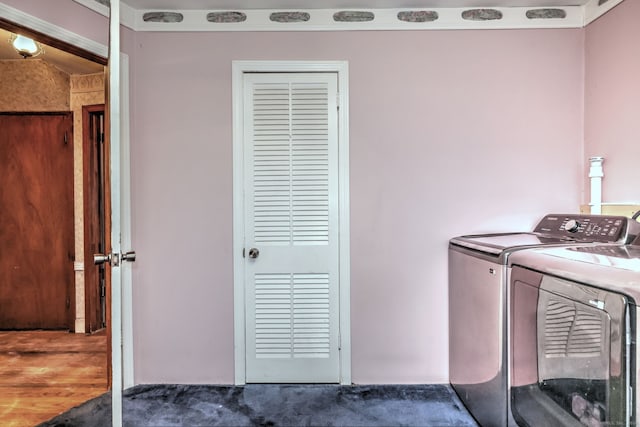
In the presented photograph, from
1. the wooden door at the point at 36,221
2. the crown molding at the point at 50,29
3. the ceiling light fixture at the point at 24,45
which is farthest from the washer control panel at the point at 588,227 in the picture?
the wooden door at the point at 36,221

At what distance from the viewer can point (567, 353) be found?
1.22 m

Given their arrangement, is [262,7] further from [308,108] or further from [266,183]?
[266,183]

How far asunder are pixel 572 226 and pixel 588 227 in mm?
81

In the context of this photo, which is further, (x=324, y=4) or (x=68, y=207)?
(x=68, y=207)

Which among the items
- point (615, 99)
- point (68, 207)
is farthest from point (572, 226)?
point (68, 207)

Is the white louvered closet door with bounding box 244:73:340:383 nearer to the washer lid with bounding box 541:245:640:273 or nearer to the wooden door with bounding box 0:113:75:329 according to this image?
the washer lid with bounding box 541:245:640:273

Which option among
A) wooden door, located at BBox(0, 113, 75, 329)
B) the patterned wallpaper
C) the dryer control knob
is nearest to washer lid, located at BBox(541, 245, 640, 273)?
the dryer control knob

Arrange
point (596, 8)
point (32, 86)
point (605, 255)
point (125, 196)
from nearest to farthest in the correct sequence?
point (605, 255) → point (596, 8) → point (125, 196) → point (32, 86)

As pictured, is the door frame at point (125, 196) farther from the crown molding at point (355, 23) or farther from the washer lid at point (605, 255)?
the washer lid at point (605, 255)

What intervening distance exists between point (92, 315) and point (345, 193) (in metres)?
2.67

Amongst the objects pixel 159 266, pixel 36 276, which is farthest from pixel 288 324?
pixel 36 276

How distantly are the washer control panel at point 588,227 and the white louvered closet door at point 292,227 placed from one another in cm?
121

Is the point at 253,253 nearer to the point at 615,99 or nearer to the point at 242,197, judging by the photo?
the point at 242,197

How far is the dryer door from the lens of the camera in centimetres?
103
